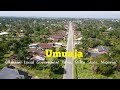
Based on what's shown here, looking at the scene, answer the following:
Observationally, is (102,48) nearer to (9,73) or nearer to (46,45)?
(46,45)

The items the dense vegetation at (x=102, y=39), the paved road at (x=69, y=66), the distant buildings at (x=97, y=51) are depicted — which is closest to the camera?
the paved road at (x=69, y=66)

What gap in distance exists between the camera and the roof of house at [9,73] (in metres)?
3.88

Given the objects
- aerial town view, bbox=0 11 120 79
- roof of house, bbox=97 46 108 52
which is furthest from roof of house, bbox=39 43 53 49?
roof of house, bbox=97 46 108 52

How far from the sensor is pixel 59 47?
4.23m

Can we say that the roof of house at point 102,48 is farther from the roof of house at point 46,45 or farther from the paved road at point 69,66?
the roof of house at point 46,45

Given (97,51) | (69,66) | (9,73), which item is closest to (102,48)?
(97,51)

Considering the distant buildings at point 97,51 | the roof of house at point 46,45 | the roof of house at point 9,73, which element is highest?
the roof of house at point 46,45

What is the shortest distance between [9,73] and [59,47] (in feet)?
2.97

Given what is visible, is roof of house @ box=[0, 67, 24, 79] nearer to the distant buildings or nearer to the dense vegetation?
the dense vegetation

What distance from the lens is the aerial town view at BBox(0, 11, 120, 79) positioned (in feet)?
13.4

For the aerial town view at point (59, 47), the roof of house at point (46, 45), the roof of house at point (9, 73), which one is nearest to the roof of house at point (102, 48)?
the aerial town view at point (59, 47)
